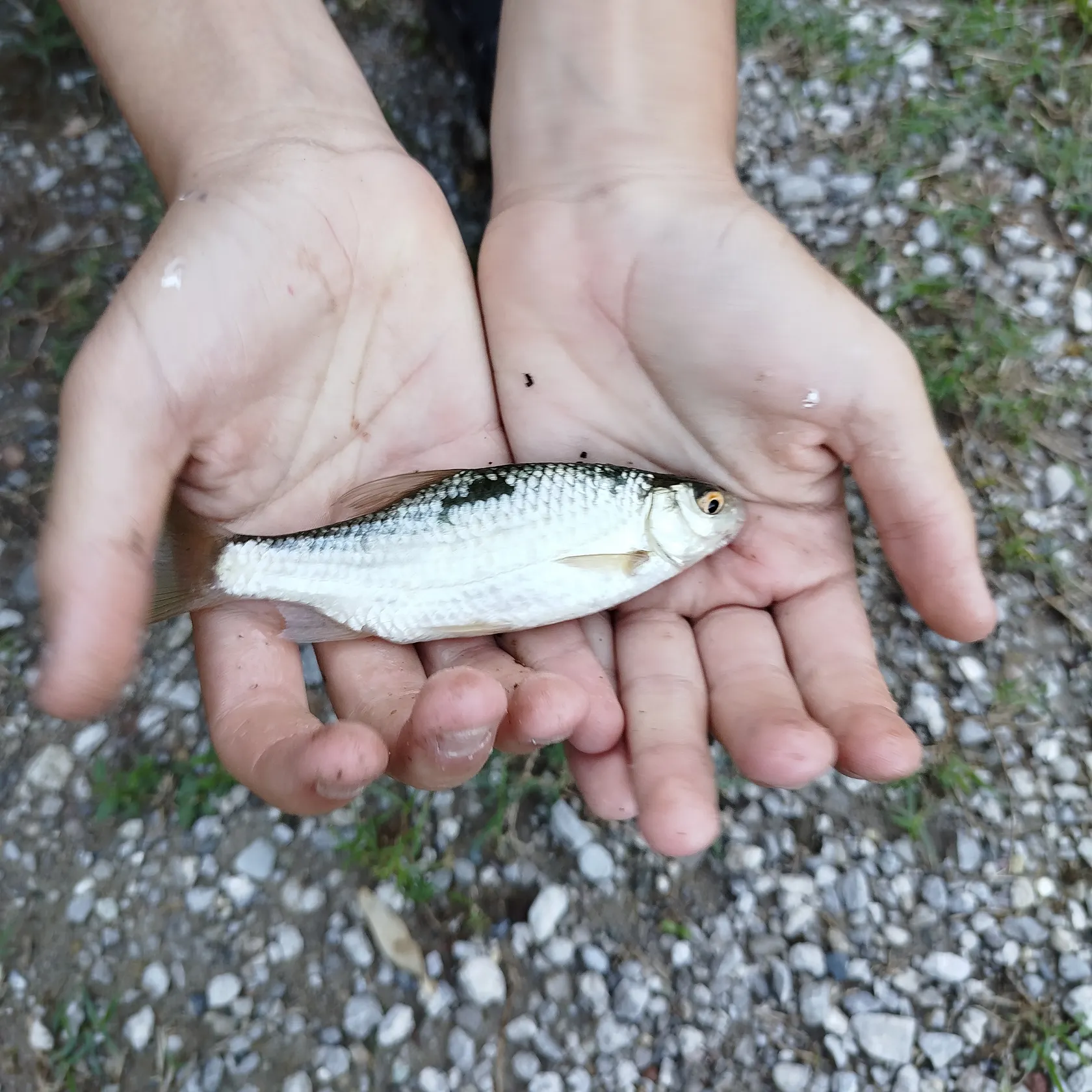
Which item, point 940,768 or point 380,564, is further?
point 940,768

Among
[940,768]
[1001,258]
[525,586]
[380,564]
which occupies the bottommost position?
[940,768]

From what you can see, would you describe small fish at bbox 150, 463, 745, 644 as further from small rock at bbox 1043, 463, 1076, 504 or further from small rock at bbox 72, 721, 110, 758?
small rock at bbox 1043, 463, 1076, 504

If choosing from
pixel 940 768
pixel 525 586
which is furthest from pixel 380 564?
pixel 940 768

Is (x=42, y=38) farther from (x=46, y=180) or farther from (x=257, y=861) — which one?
(x=257, y=861)

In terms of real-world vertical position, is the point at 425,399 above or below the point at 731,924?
above

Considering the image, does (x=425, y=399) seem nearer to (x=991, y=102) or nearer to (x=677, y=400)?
(x=677, y=400)

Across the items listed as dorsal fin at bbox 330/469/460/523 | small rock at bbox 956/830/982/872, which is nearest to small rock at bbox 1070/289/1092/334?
small rock at bbox 956/830/982/872

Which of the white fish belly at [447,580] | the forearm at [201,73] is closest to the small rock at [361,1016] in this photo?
the white fish belly at [447,580]
